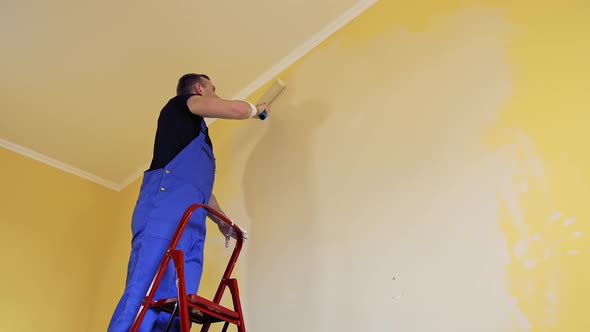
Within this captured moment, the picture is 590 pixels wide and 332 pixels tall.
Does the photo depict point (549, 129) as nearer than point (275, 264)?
Yes

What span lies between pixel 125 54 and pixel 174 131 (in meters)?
1.03

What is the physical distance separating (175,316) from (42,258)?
6.57 ft

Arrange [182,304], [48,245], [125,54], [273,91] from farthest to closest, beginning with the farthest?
[48,245] < [125,54] < [273,91] < [182,304]

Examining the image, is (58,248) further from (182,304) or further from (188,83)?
(182,304)

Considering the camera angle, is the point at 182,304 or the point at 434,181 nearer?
the point at 182,304

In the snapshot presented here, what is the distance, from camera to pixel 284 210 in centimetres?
188

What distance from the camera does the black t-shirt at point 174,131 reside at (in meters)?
1.48

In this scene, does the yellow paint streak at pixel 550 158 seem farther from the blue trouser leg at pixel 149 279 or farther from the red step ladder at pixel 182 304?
the blue trouser leg at pixel 149 279

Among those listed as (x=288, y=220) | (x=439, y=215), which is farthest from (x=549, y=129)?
(x=288, y=220)

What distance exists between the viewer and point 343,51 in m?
2.04

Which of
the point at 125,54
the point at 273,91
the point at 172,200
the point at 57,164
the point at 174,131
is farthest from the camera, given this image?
the point at 57,164

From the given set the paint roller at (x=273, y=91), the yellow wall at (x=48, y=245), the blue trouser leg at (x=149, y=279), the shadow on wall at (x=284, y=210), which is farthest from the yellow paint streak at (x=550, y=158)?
the yellow wall at (x=48, y=245)

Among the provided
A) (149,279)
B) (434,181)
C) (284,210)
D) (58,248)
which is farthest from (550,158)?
(58,248)

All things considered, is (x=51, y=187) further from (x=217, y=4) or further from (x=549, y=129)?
(x=549, y=129)
